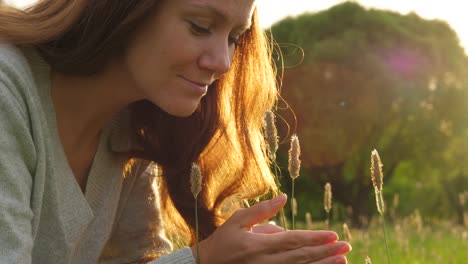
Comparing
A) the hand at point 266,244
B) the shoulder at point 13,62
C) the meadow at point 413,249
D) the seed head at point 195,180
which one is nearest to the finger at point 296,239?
the hand at point 266,244

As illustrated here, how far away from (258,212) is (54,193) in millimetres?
870

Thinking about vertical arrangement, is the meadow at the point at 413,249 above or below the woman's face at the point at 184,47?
below

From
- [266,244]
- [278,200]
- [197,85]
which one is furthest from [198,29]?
[266,244]

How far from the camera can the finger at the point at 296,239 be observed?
2617 mm

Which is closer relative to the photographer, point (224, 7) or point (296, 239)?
A: point (296, 239)

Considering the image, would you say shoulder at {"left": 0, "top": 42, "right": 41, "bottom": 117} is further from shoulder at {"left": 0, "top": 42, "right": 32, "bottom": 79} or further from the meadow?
the meadow

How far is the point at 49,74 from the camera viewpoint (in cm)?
321

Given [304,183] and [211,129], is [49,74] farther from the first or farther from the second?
[304,183]

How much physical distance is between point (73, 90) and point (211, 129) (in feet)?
2.43

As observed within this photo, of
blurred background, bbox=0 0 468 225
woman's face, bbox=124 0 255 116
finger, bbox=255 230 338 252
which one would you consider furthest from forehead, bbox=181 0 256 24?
blurred background, bbox=0 0 468 225

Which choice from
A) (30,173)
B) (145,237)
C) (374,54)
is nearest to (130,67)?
(30,173)

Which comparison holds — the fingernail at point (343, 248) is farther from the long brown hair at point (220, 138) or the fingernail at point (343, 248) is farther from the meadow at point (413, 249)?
the meadow at point (413, 249)

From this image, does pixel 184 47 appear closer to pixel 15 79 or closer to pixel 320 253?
pixel 15 79

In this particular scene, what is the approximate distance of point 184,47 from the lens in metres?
2.93
